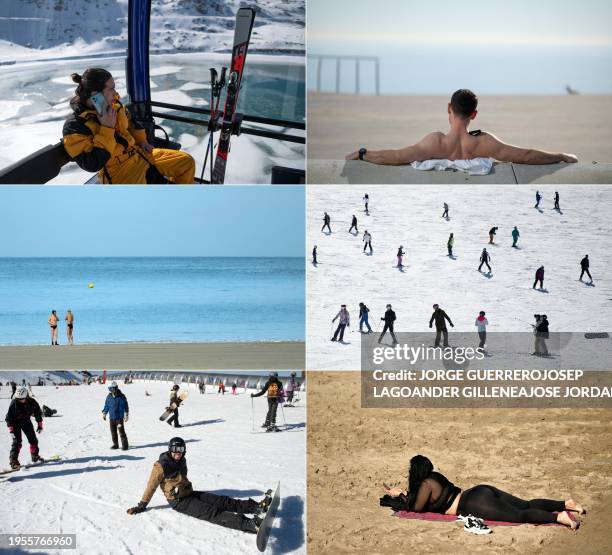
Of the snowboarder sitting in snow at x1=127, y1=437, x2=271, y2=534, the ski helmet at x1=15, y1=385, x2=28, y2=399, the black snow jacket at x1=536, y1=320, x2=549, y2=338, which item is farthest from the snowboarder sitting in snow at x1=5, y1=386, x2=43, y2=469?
the black snow jacket at x1=536, y1=320, x2=549, y2=338

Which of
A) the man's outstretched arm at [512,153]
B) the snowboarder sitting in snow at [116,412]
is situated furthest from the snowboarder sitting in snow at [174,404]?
the man's outstretched arm at [512,153]

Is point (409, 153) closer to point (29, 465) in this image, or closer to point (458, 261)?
point (458, 261)

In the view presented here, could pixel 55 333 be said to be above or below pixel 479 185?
below

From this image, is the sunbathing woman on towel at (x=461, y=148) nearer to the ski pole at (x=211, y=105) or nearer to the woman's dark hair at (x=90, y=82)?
the ski pole at (x=211, y=105)

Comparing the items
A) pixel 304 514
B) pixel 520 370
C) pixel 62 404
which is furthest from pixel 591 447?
pixel 62 404

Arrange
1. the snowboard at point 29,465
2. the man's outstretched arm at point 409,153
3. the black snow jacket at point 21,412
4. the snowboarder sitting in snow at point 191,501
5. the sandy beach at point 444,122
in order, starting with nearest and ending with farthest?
1. the snowboarder sitting in snow at point 191,501
2. the snowboard at point 29,465
3. the black snow jacket at point 21,412
4. the man's outstretched arm at point 409,153
5. the sandy beach at point 444,122

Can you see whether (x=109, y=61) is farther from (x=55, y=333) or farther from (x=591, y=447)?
(x=591, y=447)
